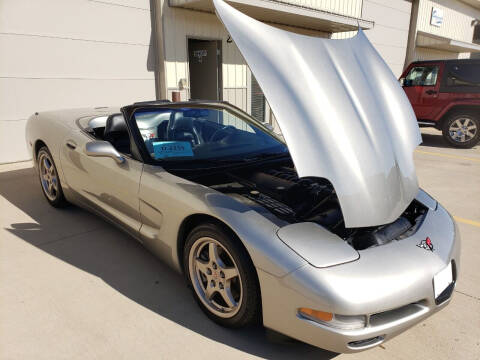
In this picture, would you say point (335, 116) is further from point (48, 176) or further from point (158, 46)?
point (158, 46)

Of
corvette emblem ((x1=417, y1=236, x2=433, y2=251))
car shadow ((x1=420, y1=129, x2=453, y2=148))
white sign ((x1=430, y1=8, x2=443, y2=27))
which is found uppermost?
white sign ((x1=430, y1=8, x2=443, y2=27))

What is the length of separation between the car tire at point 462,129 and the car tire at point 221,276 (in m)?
8.25

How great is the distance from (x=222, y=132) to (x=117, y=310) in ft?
5.69

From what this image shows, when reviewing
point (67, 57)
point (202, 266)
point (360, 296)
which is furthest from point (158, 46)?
point (360, 296)

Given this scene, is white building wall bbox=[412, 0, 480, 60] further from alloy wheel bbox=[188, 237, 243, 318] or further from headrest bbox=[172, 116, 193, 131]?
alloy wheel bbox=[188, 237, 243, 318]

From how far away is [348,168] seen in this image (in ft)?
6.52

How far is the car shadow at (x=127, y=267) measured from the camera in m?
2.11

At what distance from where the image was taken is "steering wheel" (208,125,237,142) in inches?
128

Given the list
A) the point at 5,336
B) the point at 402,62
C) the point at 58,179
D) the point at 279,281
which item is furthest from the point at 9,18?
the point at 402,62

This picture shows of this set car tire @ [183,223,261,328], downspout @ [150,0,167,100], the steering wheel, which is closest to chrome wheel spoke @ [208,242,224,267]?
car tire @ [183,223,261,328]

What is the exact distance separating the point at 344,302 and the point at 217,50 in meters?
Result: 8.23

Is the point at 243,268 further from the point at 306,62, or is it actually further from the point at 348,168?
the point at 306,62

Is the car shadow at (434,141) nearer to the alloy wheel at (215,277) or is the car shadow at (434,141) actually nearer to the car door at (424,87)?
the car door at (424,87)

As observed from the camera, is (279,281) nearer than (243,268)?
Yes
